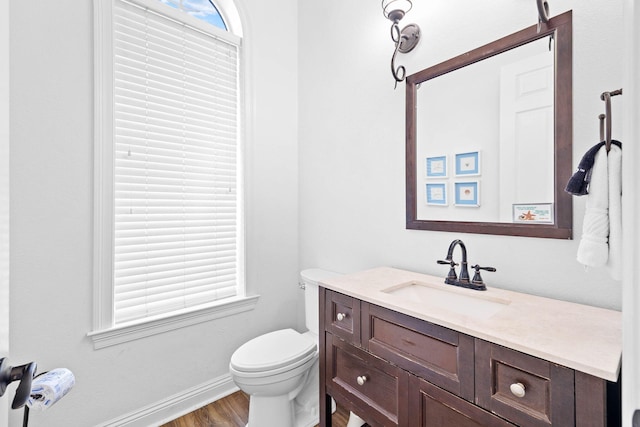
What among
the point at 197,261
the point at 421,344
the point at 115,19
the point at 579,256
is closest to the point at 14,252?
the point at 197,261

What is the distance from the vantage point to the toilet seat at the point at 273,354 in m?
1.43

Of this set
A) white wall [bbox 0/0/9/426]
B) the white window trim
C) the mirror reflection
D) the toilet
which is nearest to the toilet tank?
the toilet

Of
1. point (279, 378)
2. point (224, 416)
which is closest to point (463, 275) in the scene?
point (279, 378)

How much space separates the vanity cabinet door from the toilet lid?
671 mm

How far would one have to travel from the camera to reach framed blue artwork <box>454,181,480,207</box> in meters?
1.33

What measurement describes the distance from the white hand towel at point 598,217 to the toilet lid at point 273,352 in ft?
4.15

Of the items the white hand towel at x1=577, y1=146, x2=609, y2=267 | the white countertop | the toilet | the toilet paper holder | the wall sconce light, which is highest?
the wall sconce light

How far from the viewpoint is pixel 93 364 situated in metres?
1.47

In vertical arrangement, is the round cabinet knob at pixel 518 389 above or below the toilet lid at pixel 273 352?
above

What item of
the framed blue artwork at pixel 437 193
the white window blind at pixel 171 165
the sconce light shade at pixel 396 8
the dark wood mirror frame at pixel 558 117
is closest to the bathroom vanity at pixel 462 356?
the dark wood mirror frame at pixel 558 117

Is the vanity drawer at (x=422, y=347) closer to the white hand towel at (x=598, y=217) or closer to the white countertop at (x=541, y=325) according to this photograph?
the white countertop at (x=541, y=325)

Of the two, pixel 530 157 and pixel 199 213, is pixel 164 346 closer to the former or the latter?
pixel 199 213

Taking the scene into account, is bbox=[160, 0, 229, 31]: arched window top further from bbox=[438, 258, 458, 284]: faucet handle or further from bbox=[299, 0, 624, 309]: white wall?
bbox=[438, 258, 458, 284]: faucet handle

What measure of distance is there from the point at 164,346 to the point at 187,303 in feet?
0.85
